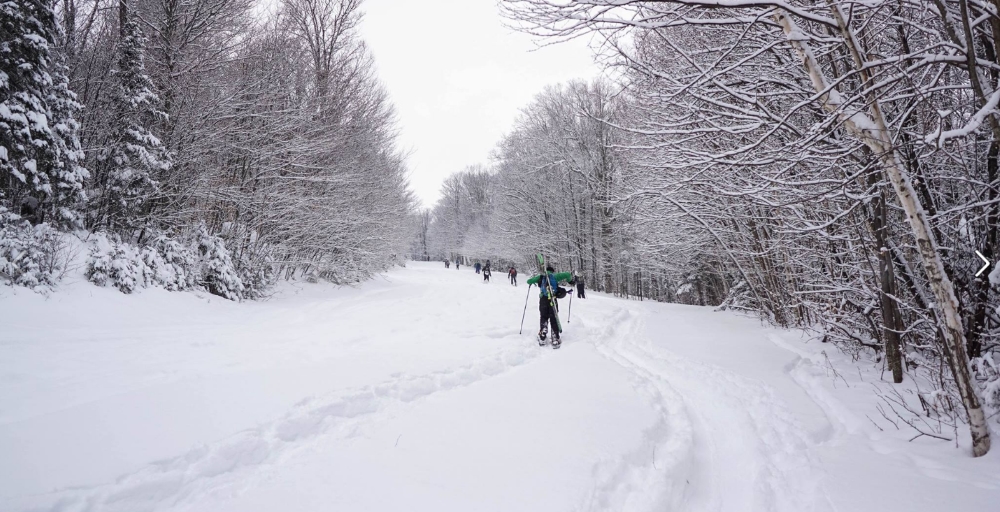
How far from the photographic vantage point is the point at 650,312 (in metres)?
12.3

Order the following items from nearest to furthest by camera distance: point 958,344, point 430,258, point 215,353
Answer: point 958,344 → point 215,353 → point 430,258

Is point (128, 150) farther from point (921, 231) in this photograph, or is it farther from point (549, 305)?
point (921, 231)

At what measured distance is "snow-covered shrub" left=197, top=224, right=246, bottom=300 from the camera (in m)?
10.1

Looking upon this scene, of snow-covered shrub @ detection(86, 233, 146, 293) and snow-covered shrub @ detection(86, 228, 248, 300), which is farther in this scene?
snow-covered shrub @ detection(86, 228, 248, 300)

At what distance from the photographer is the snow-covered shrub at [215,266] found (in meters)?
10.1

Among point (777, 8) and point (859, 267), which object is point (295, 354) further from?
point (859, 267)

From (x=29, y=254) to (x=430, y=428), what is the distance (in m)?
Result: 7.91

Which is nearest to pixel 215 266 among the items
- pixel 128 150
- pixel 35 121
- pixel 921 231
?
pixel 128 150

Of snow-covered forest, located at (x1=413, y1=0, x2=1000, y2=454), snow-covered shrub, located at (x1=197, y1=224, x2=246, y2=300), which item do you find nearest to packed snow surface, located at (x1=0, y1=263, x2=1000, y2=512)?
snow-covered forest, located at (x1=413, y1=0, x2=1000, y2=454)

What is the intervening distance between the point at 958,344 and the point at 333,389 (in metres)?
5.15

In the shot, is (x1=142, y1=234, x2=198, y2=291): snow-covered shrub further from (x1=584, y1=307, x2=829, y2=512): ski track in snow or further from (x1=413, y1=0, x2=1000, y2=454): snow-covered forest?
(x1=584, y1=307, x2=829, y2=512): ski track in snow

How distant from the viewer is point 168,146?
998cm

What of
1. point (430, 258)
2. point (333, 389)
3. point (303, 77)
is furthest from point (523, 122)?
point (430, 258)

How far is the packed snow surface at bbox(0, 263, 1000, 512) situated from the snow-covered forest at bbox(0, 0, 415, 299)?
2372mm
